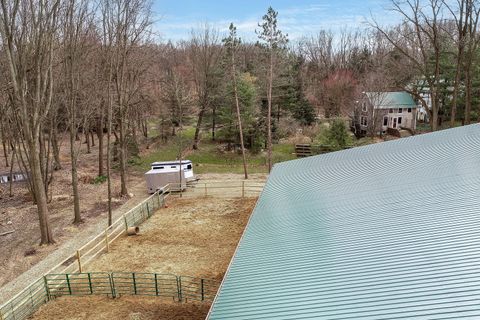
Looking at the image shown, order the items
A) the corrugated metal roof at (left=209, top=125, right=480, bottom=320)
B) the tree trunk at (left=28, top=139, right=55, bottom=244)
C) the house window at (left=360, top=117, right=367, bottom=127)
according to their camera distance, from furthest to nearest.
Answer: the house window at (left=360, top=117, right=367, bottom=127) → the tree trunk at (left=28, top=139, right=55, bottom=244) → the corrugated metal roof at (left=209, top=125, right=480, bottom=320)

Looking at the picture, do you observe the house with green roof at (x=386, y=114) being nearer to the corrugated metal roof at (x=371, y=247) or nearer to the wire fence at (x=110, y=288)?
the corrugated metal roof at (x=371, y=247)

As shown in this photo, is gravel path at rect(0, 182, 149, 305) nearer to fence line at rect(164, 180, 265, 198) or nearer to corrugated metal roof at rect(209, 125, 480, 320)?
fence line at rect(164, 180, 265, 198)

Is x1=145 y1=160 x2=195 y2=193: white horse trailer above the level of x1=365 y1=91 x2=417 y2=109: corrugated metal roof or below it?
below

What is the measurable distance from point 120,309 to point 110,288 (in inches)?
65.0

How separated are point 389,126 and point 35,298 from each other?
40.0 meters

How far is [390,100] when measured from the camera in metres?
41.4

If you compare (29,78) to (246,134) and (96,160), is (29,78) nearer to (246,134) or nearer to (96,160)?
(96,160)

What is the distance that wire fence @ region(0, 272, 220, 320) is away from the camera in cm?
1191

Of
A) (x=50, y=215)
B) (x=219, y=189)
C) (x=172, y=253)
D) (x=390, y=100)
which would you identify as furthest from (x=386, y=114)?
(x=50, y=215)

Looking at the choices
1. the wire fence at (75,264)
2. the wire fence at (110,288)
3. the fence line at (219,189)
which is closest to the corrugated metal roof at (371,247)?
the wire fence at (110,288)

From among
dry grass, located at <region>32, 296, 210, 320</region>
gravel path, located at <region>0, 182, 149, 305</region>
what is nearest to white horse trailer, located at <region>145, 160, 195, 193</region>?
gravel path, located at <region>0, 182, 149, 305</region>

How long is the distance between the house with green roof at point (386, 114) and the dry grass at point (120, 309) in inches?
1318

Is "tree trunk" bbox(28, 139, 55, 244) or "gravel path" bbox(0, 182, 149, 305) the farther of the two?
"tree trunk" bbox(28, 139, 55, 244)

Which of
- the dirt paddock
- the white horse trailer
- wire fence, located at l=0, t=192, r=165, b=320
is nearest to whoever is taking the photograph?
wire fence, located at l=0, t=192, r=165, b=320
